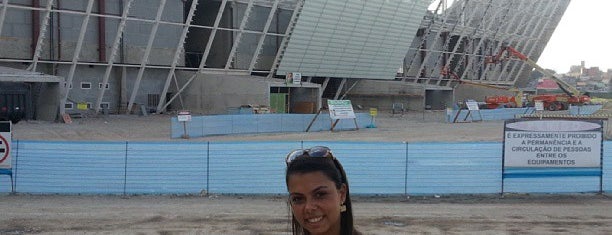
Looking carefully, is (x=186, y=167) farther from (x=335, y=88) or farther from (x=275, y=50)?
(x=335, y=88)

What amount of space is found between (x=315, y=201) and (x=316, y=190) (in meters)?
0.04

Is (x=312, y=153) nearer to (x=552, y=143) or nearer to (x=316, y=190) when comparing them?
(x=316, y=190)

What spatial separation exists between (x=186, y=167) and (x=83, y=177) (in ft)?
7.10

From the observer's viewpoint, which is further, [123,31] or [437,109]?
[437,109]

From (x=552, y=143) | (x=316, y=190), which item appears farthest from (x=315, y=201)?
(x=552, y=143)

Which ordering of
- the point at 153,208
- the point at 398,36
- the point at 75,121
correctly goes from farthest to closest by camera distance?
1. the point at 398,36
2. the point at 75,121
3. the point at 153,208

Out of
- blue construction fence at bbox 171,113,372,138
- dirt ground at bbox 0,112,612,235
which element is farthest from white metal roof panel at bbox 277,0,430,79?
dirt ground at bbox 0,112,612,235

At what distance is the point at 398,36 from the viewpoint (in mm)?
54000

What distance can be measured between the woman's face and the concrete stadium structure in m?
32.2

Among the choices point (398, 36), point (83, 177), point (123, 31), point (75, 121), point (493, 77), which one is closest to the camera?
point (83, 177)

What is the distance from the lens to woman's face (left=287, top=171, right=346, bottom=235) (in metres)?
2.50

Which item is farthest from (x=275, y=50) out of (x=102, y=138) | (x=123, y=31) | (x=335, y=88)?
(x=102, y=138)

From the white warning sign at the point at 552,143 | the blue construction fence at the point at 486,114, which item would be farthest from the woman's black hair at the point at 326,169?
the blue construction fence at the point at 486,114

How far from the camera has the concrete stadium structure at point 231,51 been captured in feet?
124
